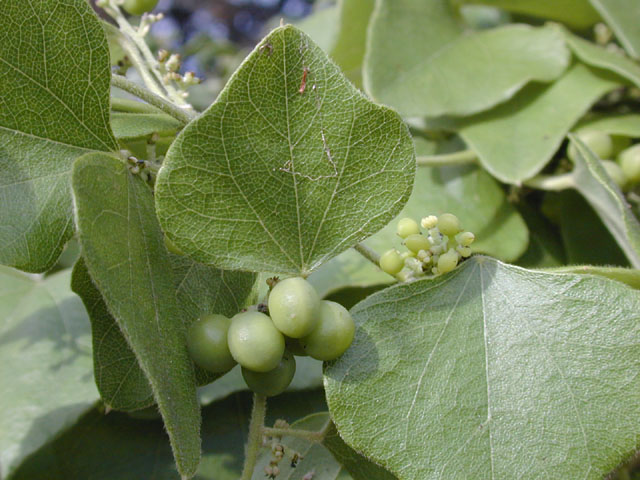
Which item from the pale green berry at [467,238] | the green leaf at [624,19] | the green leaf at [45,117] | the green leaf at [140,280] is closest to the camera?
the green leaf at [140,280]

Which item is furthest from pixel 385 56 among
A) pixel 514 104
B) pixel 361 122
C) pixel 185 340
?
pixel 185 340

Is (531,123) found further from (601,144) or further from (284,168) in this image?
(284,168)

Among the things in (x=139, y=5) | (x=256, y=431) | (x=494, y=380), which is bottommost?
(x=256, y=431)

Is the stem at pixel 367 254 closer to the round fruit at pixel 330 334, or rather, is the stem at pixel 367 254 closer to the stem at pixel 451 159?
the round fruit at pixel 330 334

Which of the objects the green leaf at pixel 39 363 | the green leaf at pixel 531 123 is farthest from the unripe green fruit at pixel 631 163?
the green leaf at pixel 39 363

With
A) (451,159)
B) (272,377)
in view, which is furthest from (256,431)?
(451,159)

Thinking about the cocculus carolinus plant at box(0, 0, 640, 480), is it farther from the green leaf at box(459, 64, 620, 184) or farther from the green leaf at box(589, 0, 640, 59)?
the green leaf at box(589, 0, 640, 59)

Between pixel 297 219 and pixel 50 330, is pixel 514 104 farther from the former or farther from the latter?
pixel 50 330
